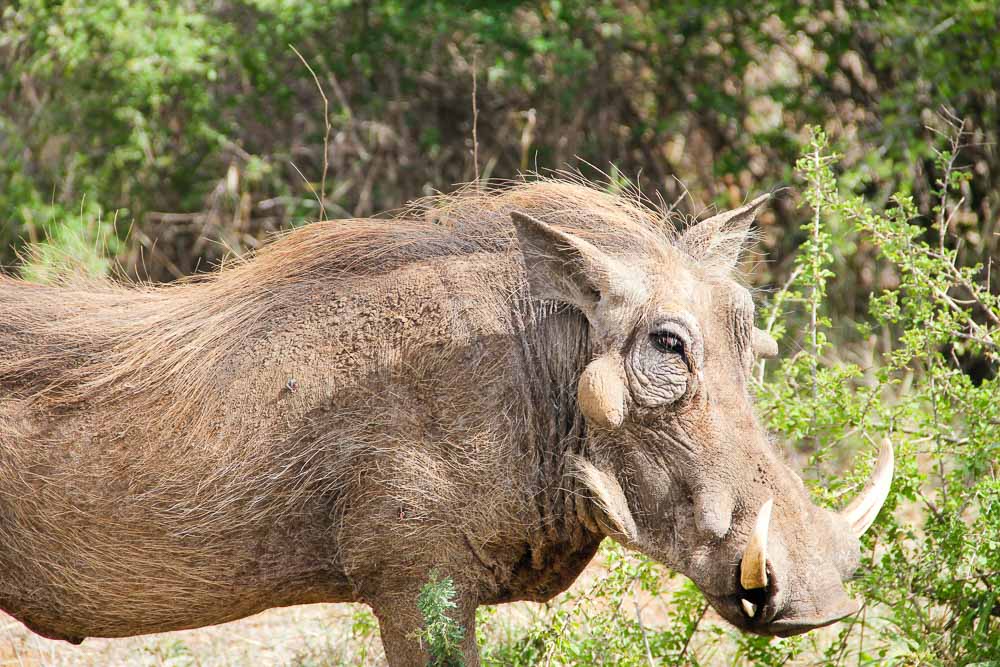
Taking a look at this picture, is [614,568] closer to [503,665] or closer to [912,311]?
[503,665]

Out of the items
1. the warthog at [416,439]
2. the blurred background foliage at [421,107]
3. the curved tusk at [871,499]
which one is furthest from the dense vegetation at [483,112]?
the warthog at [416,439]

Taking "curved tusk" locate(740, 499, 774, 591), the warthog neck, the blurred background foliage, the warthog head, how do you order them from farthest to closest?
1. the blurred background foliage
2. the warthog neck
3. the warthog head
4. "curved tusk" locate(740, 499, 774, 591)

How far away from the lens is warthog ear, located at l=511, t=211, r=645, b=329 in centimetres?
255

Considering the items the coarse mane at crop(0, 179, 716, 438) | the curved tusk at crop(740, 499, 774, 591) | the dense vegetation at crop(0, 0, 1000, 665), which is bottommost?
the dense vegetation at crop(0, 0, 1000, 665)

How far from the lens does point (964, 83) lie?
5.96m

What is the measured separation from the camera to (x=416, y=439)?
8.52ft

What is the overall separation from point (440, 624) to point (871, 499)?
3.43 ft

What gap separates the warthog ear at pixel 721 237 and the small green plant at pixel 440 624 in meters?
0.98

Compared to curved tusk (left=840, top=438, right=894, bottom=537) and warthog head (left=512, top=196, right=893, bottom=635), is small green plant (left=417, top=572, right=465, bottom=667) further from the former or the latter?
curved tusk (left=840, top=438, right=894, bottom=537)

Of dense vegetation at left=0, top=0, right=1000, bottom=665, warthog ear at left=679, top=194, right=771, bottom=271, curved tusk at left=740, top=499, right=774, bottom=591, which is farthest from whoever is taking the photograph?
dense vegetation at left=0, top=0, right=1000, bottom=665

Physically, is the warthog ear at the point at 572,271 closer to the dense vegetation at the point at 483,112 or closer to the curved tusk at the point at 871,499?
the curved tusk at the point at 871,499

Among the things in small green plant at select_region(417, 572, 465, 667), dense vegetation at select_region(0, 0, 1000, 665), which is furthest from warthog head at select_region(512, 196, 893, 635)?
dense vegetation at select_region(0, 0, 1000, 665)

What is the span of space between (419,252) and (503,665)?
1382mm

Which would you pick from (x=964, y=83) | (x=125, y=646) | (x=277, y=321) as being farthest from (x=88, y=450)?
(x=964, y=83)
